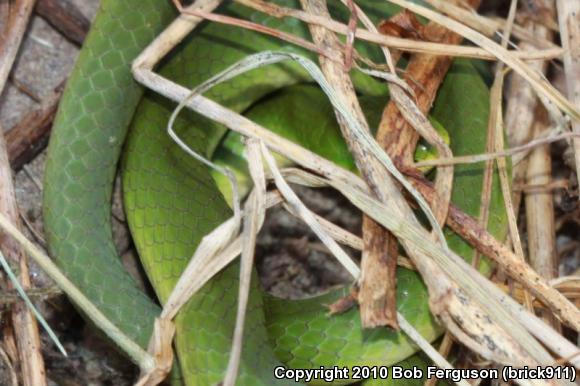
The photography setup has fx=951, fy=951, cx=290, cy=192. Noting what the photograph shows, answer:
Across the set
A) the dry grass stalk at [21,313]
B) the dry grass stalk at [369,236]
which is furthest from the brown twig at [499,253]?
the dry grass stalk at [21,313]

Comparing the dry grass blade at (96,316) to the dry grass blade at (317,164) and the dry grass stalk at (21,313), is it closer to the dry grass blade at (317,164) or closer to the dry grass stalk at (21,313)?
the dry grass stalk at (21,313)

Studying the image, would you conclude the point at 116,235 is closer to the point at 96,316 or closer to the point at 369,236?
the point at 96,316

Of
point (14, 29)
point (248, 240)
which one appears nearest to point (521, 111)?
point (248, 240)

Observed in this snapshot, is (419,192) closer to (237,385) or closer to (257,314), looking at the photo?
(257,314)

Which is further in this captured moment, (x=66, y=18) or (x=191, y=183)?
(x=66, y=18)

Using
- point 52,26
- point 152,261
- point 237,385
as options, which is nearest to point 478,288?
point 237,385

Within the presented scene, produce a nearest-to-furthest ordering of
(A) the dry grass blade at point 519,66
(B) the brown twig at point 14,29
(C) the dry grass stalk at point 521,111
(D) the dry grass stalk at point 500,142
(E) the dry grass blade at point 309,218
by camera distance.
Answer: (E) the dry grass blade at point 309,218 → (A) the dry grass blade at point 519,66 → (D) the dry grass stalk at point 500,142 → (B) the brown twig at point 14,29 → (C) the dry grass stalk at point 521,111
